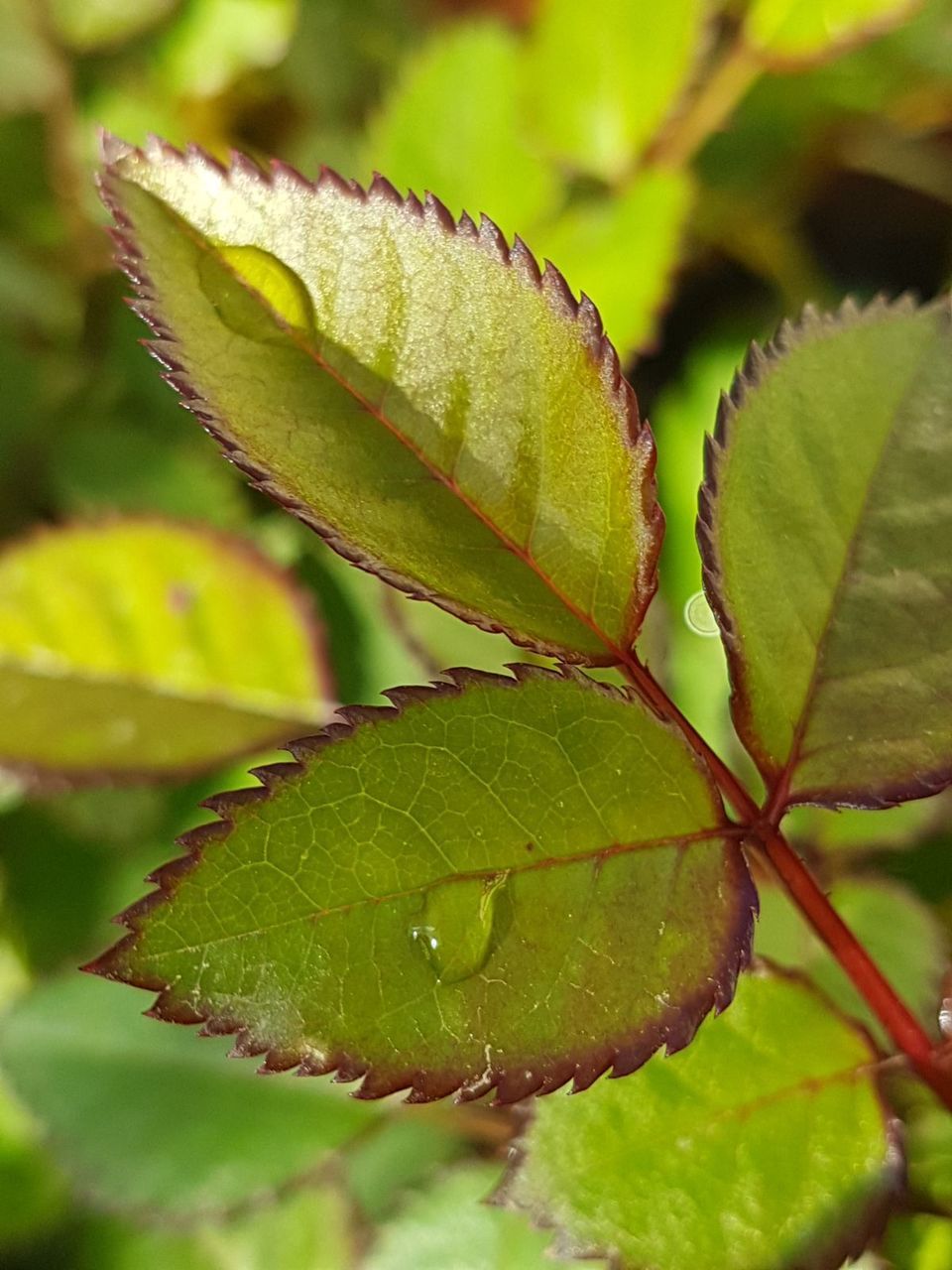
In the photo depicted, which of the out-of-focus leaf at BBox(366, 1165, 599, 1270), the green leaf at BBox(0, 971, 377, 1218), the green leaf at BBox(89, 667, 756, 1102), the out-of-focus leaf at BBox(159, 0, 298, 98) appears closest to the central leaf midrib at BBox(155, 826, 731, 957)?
the green leaf at BBox(89, 667, 756, 1102)

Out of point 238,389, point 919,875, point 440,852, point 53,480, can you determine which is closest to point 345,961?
point 440,852

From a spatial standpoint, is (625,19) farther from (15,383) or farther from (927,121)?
(15,383)

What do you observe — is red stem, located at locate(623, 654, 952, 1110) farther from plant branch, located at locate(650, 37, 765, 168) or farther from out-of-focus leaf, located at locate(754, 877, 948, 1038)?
plant branch, located at locate(650, 37, 765, 168)

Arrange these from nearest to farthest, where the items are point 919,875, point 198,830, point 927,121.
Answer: point 198,830 → point 919,875 → point 927,121

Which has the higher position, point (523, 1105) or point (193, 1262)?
point (523, 1105)

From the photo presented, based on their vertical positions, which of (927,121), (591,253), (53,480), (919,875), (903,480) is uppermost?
(927,121)

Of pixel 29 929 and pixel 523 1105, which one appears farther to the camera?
pixel 29 929

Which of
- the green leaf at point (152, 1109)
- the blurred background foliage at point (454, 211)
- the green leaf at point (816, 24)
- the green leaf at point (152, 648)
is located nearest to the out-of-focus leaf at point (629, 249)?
the blurred background foliage at point (454, 211)
